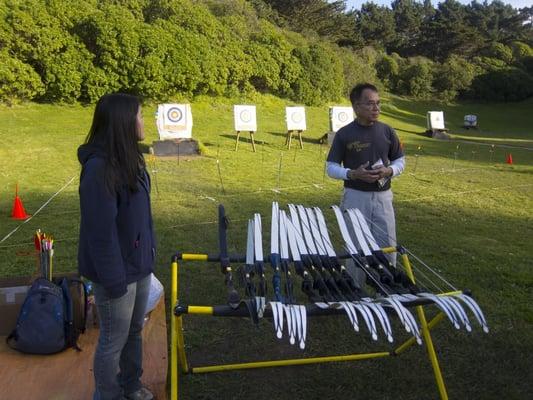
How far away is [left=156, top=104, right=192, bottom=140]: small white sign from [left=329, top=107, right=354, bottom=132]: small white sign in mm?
4675

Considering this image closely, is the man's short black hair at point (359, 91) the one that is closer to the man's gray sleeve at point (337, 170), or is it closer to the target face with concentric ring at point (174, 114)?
the man's gray sleeve at point (337, 170)

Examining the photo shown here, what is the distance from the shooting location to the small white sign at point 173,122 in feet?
38.2

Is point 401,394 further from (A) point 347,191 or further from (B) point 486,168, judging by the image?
(B) point 486,168

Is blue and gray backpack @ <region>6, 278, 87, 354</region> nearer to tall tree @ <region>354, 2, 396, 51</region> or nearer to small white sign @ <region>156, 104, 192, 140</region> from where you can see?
small white sign @ <region>156, 104, 192, 140</region>

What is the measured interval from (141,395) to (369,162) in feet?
6.14

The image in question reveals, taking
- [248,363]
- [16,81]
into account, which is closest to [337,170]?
[248,363]

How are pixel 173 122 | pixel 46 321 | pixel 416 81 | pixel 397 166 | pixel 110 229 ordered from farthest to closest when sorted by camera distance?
pixel 416 81 → pixel 173 122 → pixel 397 166 → pixel 46 321 → pixel 110 229

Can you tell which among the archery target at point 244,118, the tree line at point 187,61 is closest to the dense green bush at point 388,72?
the tree line at point 187,61

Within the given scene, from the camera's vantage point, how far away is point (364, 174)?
2.99 m

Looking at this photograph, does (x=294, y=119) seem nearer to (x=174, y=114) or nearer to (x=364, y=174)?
(x=174, y=114)

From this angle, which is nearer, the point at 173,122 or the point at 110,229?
the point at 110,229

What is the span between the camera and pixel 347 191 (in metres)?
3.28

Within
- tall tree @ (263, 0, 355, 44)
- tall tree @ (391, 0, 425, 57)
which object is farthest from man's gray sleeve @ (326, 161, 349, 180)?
tall tree @ (391, 0, 425, 57)

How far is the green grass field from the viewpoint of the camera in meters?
2.91
